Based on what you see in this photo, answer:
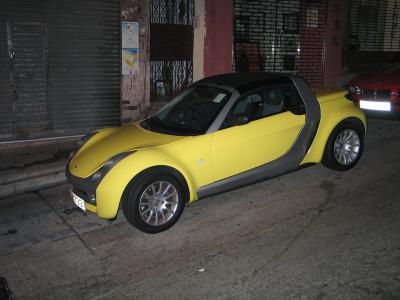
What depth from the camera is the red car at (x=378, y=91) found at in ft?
29.8

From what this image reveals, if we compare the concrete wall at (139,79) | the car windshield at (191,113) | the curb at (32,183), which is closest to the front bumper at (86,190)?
the car windshield at (191,113)

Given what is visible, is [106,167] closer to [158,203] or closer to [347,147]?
[158,203]

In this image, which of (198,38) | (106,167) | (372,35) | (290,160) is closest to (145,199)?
(106,167)

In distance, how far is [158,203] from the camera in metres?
4.80

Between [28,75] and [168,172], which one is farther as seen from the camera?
[28,75]

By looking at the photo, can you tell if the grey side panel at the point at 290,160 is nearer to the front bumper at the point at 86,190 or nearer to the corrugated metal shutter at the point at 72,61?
the front bumper at the point at 86,190

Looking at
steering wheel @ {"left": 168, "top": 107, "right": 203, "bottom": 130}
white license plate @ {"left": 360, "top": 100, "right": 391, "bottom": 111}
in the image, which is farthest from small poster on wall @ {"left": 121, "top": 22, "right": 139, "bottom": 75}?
white license plate @ {"left": 360, "top": 100, "right": 391, "bottom": 111}

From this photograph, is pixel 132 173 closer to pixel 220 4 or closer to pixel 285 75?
pixel 285 75

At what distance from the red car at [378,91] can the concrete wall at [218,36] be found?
3271mm

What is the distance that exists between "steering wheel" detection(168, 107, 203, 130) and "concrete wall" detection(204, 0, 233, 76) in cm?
571

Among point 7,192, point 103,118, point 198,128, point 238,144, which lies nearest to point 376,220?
point 238,144

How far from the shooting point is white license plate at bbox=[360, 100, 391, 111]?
30.1ft

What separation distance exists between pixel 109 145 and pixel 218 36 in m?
6.91

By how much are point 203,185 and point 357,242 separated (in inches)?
68.1
